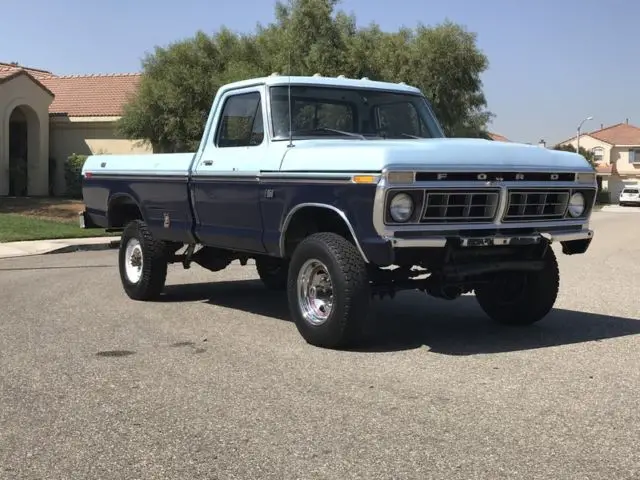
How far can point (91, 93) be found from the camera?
33.5 m

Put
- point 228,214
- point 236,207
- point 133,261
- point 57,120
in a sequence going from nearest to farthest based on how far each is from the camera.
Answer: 1. point 236,207
2. point 228,214
3. point 133,261
4. point 57,120

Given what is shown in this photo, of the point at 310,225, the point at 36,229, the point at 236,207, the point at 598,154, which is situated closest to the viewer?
the point at 310,225

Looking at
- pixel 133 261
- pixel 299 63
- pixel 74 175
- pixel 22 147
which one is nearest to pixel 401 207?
pixel 133 261

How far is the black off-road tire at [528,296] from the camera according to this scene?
7699mm

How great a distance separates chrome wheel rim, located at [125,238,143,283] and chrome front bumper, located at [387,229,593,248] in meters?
4.26

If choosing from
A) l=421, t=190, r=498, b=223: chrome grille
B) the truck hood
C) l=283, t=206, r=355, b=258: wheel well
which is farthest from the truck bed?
l=421, t=190, r=498, b=223: chrome grille

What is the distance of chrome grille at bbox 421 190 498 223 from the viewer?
6.37 metres

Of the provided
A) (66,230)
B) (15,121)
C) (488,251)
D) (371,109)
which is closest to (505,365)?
(488,251)

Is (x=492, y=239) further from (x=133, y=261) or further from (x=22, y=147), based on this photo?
(x=22, y=147)

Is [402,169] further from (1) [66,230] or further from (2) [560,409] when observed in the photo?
(1) [66,230]

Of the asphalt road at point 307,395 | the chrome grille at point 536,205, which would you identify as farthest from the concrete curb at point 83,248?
the chrome grille at point 536,205

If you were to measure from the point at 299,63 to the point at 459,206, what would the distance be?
2292 centimetres

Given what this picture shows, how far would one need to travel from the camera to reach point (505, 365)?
625 cm

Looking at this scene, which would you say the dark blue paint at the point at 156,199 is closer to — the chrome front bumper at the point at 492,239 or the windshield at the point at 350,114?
the windshield at the point at 350,114
